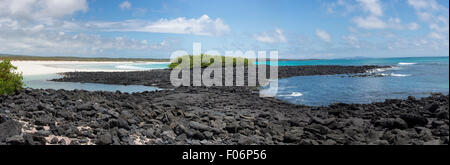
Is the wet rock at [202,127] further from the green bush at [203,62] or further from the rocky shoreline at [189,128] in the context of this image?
the green bush at [203,62]

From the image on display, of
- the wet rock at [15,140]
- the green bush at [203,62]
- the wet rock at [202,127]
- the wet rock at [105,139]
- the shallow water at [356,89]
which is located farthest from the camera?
the green bush at [203,62]

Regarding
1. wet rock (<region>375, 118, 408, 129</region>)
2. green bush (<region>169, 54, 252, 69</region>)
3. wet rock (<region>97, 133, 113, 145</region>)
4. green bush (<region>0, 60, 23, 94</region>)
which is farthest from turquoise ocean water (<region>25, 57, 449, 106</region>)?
green bush (<region>169, 54, 252, 69</region>)

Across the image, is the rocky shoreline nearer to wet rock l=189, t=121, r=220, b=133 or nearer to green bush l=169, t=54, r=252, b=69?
wet rock l=189, t=121, r=220, b=133

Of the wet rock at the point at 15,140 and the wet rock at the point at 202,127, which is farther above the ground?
the wet rock at the point at 15,140

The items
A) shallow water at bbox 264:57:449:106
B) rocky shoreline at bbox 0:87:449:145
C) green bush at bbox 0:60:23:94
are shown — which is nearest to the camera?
rocky shoreline at bbox 0:87:449:145

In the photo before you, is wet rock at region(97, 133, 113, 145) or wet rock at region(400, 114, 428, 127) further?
wet rock at region(400, 114, 428, 127)

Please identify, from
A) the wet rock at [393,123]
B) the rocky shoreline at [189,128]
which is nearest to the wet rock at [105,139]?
the rocky shoreline at [189,128]

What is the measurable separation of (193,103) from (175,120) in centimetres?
571

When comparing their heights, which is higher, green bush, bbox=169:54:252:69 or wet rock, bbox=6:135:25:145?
green bush, bbox=169:54:252:69
